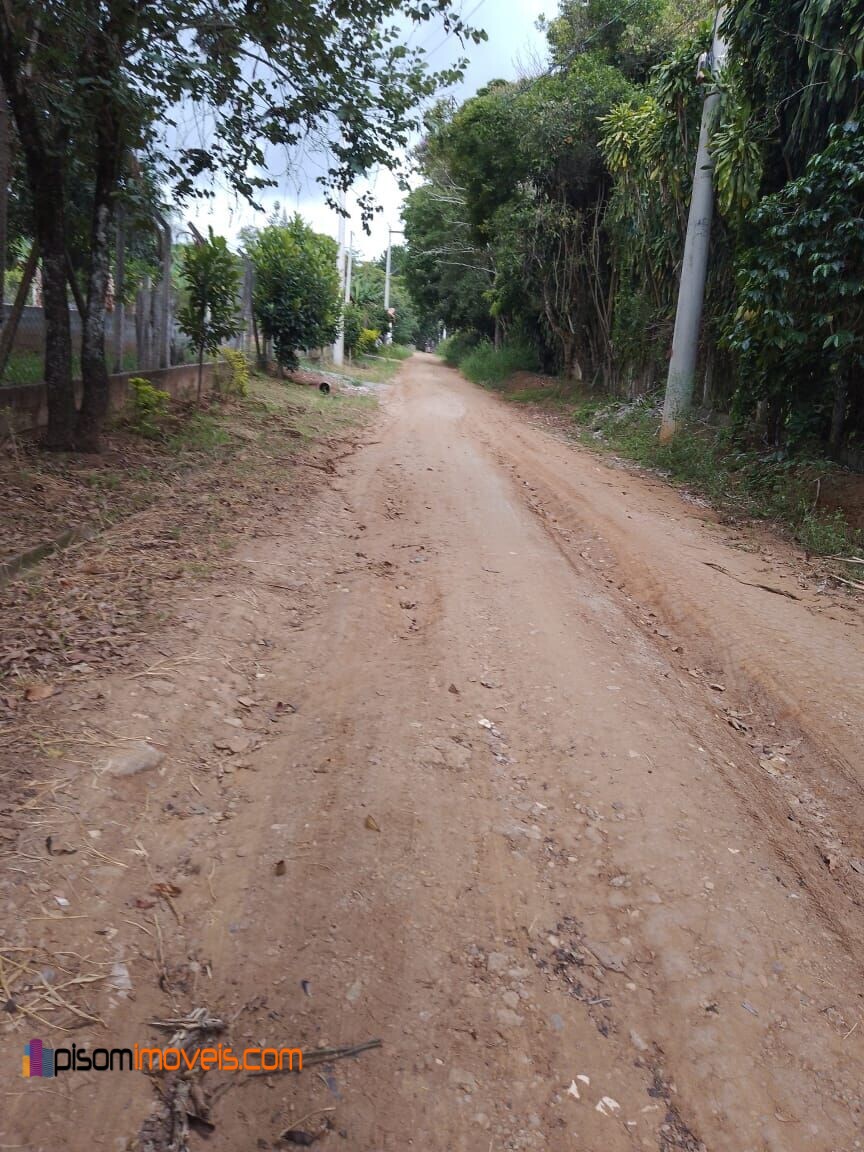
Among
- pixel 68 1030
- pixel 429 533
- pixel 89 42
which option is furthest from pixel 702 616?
pixel 89 42

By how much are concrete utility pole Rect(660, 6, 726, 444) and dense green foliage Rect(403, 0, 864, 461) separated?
0.30 m

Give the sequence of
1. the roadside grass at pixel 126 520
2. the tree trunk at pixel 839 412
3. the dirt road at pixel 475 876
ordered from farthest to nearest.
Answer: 1. the tree trunk at pixel 839 412
2. the roadside grass at pixel 126 520
3. the dirt road at pixel 475 876

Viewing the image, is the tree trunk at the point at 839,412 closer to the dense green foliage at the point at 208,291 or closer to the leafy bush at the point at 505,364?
the dense green foliage at the point at 208,291

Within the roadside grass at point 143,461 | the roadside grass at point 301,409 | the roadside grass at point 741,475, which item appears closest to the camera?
the roadside grass at point 143,461

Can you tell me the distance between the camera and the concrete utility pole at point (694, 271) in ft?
37.1

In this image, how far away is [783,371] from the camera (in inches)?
375

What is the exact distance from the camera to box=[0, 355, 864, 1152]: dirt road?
2139 millimetres

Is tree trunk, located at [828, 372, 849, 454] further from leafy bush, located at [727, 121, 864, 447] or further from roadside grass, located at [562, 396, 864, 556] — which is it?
roadside grass, located at [562, 396, 864, 556]

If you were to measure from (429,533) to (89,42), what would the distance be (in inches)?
197

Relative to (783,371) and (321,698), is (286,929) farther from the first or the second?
(783,371)

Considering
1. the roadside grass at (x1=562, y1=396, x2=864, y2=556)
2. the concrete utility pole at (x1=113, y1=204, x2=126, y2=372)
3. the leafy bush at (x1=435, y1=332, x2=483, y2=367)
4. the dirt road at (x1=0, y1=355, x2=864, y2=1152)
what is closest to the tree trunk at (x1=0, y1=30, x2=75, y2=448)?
the concrete utility pole at (x1=113, y1=204, x2=126, y2=372)

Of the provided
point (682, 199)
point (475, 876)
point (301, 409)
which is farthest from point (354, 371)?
point (475, 876)

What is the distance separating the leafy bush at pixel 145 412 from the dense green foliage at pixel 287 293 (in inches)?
339

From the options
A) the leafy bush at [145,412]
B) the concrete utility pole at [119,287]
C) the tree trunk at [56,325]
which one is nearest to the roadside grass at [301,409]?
the leafy bush at [145,412]
